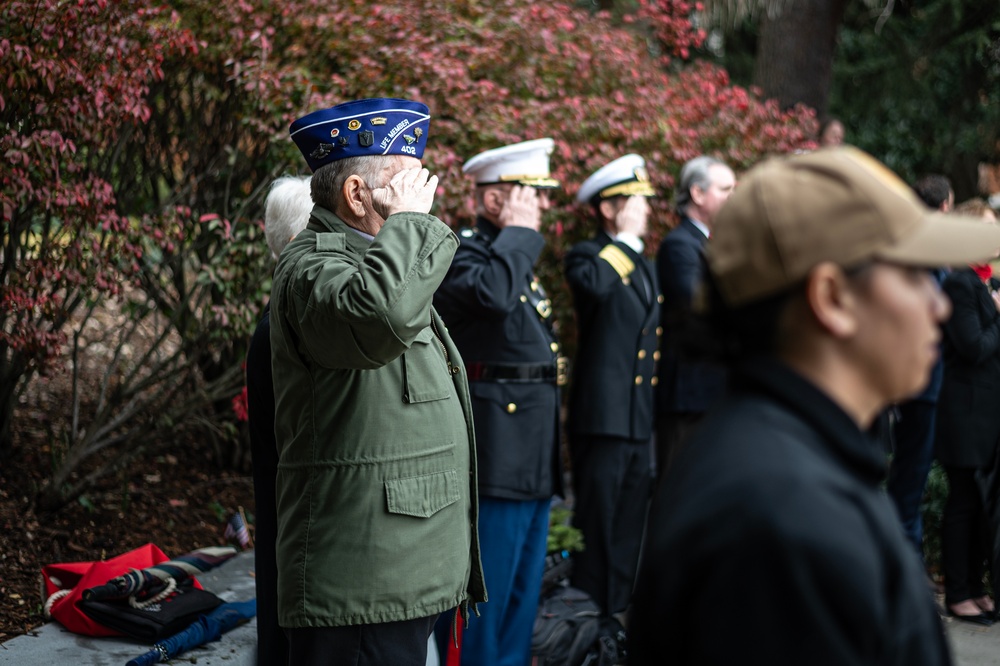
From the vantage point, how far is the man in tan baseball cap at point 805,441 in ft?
3.98

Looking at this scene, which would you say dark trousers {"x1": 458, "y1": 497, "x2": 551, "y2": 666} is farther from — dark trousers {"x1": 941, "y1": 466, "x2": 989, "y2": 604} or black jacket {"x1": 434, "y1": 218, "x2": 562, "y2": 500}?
dark trousers {"x1": 941, "y1": 466, "x2": 989, "y2": 604}

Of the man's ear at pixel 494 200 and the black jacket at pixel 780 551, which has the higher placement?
the man's ear at pixel 494 200

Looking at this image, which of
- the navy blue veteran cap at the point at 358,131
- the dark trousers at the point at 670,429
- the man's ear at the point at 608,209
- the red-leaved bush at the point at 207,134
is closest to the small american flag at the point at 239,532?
the red-leaved bush at the point at 207,134

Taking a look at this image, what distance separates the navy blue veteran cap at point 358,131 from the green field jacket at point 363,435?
0.23 meters

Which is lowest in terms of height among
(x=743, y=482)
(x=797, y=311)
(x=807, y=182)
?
(x=743, y=482)

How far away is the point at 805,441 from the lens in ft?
4.31

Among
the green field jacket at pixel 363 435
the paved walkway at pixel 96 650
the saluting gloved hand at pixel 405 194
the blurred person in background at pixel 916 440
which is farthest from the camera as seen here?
the blurred person in background at pixel 916 440

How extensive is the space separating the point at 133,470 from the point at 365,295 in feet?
12.6

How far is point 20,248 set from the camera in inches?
181

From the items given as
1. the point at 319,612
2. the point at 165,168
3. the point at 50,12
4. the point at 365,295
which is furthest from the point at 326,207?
the point at 165,168

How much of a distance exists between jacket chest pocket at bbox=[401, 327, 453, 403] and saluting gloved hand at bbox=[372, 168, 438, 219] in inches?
12.7

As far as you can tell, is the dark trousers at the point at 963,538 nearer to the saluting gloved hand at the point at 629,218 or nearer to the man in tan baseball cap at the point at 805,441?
the saluting gloved hand at the point at 629,218

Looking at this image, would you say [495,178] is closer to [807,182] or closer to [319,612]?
[319,612]

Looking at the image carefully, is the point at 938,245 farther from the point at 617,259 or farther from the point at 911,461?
the point at 911,461
